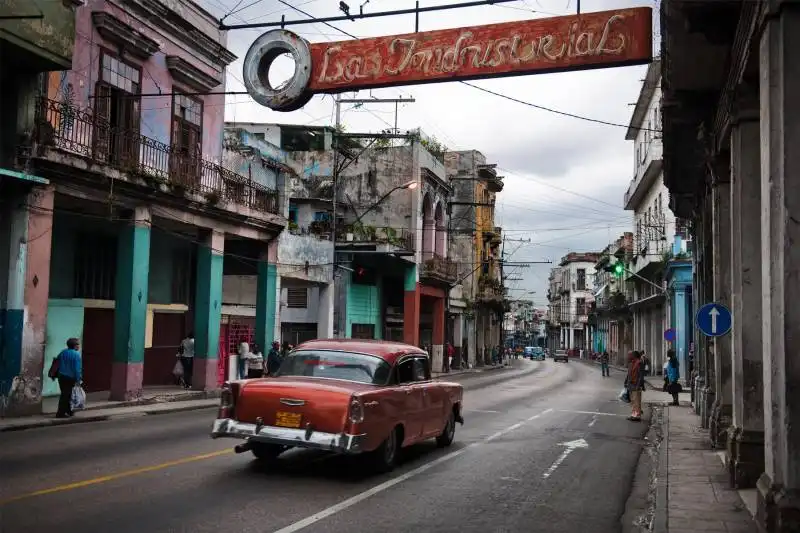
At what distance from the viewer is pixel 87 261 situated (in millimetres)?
22109

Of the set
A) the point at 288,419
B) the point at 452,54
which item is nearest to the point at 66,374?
the point at 288,419

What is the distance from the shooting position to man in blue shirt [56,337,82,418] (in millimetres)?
16078

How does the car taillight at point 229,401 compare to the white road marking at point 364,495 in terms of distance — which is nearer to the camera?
the white road marking at point 364,495

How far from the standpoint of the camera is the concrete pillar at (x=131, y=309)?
65.0 feet

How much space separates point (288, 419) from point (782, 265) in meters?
5.74

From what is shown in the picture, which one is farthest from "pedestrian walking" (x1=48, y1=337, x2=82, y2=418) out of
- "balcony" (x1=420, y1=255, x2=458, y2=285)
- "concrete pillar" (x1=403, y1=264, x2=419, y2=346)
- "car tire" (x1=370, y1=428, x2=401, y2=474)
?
"balcony" (x1=420, y1=255, x2=458, y2=285)

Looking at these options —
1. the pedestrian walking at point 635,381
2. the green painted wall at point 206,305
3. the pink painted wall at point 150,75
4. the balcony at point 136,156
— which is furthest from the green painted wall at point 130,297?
the pedestrian walking at point 635,381

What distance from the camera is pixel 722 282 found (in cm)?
1473

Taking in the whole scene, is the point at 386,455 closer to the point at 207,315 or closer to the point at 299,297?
the point at 207,315

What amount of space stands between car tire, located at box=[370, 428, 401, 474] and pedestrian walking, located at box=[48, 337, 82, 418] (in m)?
8.46

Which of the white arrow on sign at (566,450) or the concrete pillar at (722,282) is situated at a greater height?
the concrete pillar at (722,282)

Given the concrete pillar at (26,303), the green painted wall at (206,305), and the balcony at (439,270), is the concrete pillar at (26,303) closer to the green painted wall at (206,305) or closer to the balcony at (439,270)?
the green painted wall at (206,305)

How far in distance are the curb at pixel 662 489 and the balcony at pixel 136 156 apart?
13238mm

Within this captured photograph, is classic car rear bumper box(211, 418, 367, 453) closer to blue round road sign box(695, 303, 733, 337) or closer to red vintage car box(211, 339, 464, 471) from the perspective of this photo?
red vintage car box(211, 339, 464, 471)
